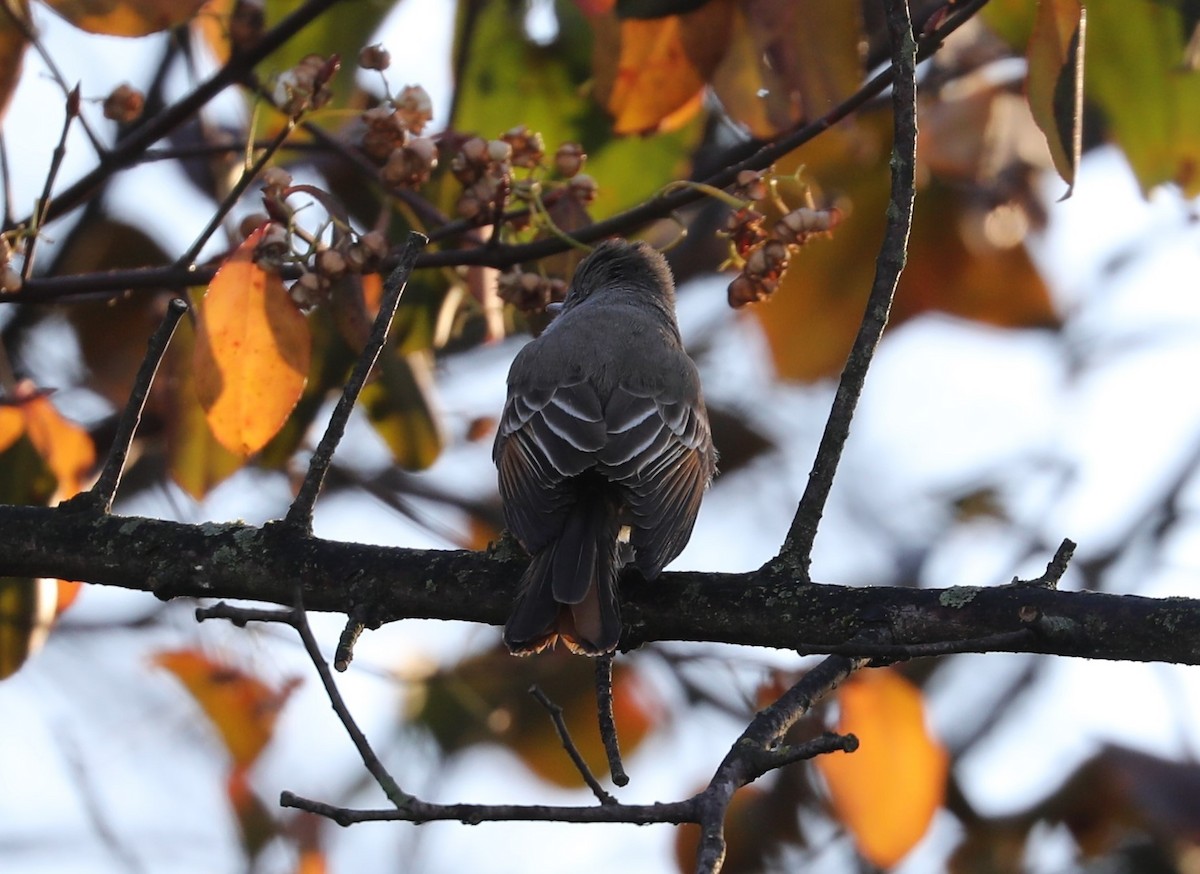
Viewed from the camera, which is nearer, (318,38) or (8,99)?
(8,99)

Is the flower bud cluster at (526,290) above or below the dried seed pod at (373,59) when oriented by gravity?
below

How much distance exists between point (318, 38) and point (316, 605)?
239 cm

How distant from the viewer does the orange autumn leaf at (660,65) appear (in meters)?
3.69

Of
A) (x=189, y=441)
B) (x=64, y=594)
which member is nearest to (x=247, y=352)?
(x=189, y=441)

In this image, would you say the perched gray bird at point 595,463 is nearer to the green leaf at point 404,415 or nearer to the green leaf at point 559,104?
the green leaf at point 404,415

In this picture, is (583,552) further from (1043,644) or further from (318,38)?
(318,38)

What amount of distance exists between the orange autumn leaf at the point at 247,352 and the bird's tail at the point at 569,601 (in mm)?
707

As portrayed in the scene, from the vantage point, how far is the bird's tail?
300 centimetres

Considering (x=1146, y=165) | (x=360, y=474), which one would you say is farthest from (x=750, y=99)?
(x=360, y=474)

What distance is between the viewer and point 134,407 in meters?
2.97

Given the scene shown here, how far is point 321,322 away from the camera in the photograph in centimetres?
419

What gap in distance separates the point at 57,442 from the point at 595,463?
141 cm

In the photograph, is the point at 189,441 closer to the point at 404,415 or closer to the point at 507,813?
the point at 404,415

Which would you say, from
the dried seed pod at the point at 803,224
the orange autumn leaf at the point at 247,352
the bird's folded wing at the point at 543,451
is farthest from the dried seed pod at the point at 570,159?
the orange autumn leaf at the point at 247,352
